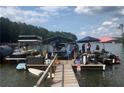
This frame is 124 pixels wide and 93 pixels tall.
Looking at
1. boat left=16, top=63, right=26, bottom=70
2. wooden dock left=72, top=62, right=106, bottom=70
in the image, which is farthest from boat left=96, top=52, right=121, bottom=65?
boat left=16, top=63, right=26, bottom=70

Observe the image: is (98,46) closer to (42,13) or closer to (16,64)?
(16,64)

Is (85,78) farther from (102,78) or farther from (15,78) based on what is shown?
(15,78)

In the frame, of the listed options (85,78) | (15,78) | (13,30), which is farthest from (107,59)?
(13,30)

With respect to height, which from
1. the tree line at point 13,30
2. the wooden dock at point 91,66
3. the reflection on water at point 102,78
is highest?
the tree line at point 13,30

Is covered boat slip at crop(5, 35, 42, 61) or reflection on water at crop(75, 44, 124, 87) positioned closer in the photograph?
reflection on water at crop(75, 44, 124, 87)

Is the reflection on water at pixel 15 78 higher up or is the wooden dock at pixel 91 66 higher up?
the wooden dock at pixel 91 66

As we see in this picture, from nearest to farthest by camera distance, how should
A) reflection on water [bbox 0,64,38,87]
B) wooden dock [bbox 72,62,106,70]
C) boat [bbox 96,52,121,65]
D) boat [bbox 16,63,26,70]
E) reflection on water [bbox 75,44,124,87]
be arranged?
reflection on water [bbox 0,64,38,87]
reflection on water [bbox 75,44,124,87]
wooden dock [bbox 72,62,106,70]
boat [bbox 16,63,26,70]
boat [bbox 96,52,121,65]

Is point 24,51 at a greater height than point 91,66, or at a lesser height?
greater

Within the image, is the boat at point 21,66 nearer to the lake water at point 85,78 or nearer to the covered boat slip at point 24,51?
the lake water at point 85,78

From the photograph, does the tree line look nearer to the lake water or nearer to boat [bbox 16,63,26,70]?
→ boat [bbox 16,63,26,70]

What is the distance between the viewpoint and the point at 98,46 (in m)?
16.9

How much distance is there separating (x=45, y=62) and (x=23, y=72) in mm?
1009

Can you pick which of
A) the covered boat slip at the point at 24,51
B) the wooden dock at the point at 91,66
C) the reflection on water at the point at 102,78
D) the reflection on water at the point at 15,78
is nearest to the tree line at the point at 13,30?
the covered boat slip at the point at 24,51
